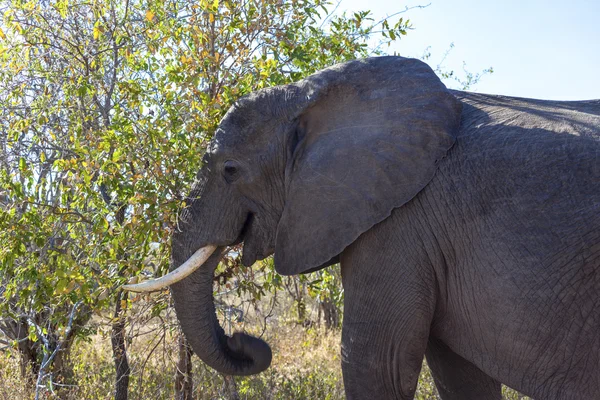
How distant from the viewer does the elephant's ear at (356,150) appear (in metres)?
3.41

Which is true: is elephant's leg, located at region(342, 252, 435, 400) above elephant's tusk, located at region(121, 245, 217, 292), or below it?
below

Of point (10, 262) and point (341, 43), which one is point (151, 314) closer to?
point (10, 262)

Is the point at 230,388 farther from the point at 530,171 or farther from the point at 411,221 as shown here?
the point at 530,171

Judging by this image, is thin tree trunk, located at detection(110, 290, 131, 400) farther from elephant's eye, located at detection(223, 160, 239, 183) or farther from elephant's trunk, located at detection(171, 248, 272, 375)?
elephant's eye, located at detection(223, 160, 239, 183)

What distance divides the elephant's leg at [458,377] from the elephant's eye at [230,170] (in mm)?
1443

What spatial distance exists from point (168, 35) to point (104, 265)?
1540mm

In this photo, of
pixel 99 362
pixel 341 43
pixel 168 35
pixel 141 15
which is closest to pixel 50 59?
pixel 141 15

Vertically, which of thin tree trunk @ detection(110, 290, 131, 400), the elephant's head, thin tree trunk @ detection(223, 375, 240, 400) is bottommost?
thin tree trunk @ detection(223, 375, 240, 400)

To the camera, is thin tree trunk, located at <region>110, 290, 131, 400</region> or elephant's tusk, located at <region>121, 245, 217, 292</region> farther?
thin tree trunk, located at <region>110, 290, 131, 400</region>

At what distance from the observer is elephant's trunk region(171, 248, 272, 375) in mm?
3904

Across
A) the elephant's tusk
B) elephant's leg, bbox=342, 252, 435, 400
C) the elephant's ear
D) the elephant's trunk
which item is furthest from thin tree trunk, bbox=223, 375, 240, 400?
elephant's leg, bbox=342, 252, 435, 400

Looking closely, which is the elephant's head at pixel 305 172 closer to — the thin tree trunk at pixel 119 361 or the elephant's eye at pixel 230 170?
the elephant's eye at pixel 230 170

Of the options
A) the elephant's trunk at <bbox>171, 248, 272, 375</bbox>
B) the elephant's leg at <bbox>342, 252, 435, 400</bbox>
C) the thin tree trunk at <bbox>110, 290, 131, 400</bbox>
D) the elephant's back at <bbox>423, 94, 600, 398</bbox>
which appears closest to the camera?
the elephant's back at <bbox>423, 94, 600, 398</bbox>

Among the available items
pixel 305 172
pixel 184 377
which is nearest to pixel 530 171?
pixel 305 172
